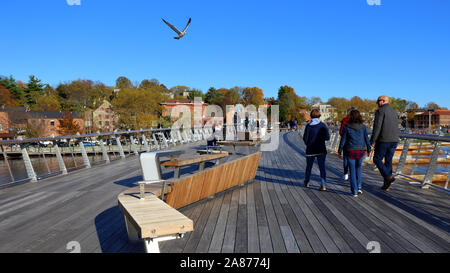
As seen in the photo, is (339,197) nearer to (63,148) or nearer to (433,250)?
(433,250)

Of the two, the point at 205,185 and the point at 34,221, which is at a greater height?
the point at 205,185

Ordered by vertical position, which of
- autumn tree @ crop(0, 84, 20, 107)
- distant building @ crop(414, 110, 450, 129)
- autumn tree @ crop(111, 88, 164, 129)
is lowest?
distant building @ crop(414, 110, 450, 129)

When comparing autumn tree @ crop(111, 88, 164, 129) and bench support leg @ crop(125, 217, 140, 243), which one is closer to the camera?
bench support leg @ crop(125, 217, 140, 243)

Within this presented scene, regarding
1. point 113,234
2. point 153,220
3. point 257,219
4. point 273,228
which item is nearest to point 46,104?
point 113,234

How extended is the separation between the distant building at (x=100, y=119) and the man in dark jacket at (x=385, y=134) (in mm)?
59699

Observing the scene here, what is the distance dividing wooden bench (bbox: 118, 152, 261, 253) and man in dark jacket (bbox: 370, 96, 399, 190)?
7.45 feet

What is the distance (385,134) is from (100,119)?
69.0 m

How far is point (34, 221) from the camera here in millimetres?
4137

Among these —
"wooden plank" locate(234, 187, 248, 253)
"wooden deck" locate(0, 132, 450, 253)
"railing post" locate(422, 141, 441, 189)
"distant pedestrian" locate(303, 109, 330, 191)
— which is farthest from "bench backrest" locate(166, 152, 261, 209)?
"railing post" locate(422, 141, 441, 189)

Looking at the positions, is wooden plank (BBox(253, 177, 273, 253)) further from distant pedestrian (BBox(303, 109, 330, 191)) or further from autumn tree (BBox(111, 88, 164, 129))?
autumn tree (BBox(111, 88, 164, 129))

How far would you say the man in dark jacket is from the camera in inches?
215
